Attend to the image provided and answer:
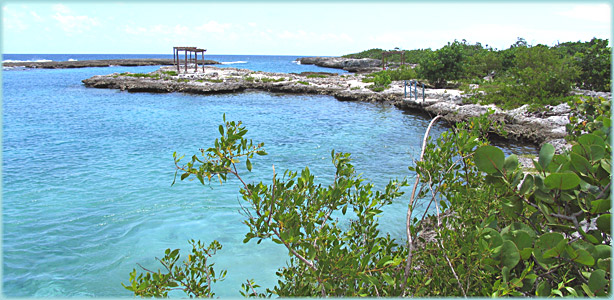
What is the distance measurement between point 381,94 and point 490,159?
23.7m

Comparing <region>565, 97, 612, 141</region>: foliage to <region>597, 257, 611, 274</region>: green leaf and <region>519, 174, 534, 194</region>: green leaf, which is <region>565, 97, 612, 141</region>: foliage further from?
<region>597, 257, 611, 274</region>: green leaf

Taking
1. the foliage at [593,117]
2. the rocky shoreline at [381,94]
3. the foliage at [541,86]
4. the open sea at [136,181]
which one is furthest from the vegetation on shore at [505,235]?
the foliage at [541,86]

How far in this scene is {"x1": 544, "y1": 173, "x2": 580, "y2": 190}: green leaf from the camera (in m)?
1.95

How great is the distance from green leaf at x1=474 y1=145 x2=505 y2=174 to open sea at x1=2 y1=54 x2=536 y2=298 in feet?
8.02

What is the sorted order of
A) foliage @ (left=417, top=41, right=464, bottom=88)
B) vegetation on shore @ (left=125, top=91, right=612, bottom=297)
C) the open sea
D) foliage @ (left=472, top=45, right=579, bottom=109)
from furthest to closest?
foliage @ (left=417, top=41, right=464, bottom=88), foliage @ (left=472, top=45, right=579, bottom=109), the open sea, vegetation on shore @ (left=125, top=91, right=612, bottom=297)

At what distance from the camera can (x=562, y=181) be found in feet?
6.56

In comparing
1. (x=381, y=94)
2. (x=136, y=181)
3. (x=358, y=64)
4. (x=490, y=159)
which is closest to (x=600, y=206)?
(x=490, y=159)

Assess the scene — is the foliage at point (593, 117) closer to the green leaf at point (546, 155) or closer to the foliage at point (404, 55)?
the green leaf at point (546, 155)

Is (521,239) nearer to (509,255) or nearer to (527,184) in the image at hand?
(509,255)

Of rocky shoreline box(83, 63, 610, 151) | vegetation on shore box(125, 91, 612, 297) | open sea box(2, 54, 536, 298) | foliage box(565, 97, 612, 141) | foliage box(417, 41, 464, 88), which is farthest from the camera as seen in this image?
foliage box(417, 41, 464, 88)

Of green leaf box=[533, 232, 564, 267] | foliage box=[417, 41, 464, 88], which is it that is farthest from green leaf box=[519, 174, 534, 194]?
foliage box=[417, 41, 464, 88]

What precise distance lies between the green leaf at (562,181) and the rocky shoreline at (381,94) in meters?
8.31

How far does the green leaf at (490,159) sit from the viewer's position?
221 centimetres

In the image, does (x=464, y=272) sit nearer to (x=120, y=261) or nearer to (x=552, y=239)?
(x=552, y=239)
